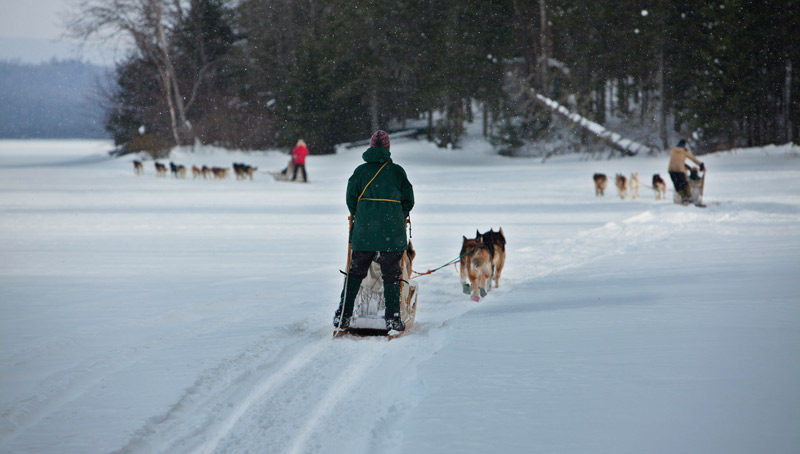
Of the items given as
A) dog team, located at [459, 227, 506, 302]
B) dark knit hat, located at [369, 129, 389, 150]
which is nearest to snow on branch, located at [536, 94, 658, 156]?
dog team, located at [459, 227, 506, 302]

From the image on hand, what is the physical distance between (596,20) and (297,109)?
1727 centimetres

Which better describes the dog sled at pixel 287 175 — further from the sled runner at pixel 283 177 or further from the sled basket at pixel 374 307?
the sled basket at pixel 374 307

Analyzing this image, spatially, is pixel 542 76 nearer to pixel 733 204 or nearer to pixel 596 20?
pixel 596 20

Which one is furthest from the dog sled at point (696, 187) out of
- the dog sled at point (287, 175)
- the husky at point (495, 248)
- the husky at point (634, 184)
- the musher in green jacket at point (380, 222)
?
the dog sled at point (287, 175)

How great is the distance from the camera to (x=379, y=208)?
4.69 meters

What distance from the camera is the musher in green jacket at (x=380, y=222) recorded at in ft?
15.4

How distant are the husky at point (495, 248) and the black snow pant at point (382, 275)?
66.3 inches

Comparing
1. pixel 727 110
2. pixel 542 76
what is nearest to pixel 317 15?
pixel 542 76

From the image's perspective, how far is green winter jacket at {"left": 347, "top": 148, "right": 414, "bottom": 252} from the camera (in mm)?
4672

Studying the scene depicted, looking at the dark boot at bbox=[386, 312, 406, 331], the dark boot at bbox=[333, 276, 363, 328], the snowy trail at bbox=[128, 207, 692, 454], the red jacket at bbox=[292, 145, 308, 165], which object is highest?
the red jacket at bbox=[292, 145, 308, 165]

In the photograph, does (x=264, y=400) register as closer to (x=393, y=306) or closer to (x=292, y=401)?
(x=292, y=401)

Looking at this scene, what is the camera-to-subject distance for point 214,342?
4.73 m

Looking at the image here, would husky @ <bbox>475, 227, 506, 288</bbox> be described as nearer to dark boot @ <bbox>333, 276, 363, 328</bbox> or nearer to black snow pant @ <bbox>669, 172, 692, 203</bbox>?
dark boot @ <bbox>333, 276, 363, 328</bbox>

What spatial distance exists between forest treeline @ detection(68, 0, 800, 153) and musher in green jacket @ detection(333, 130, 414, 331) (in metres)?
29.2
